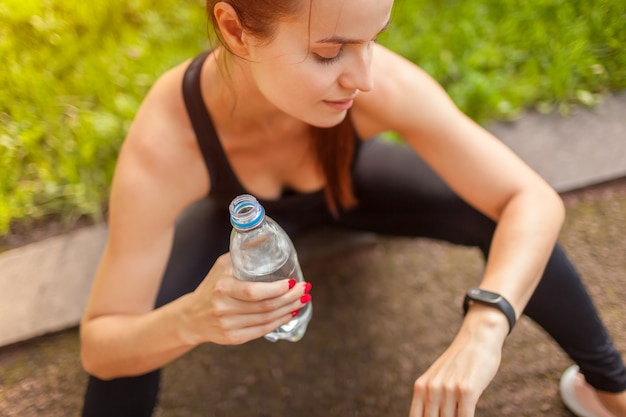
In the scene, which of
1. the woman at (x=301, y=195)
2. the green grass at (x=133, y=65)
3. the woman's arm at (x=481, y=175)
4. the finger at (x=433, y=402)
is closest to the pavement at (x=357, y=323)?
the green grass at (x=133, y=65)

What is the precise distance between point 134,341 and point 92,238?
948 mm

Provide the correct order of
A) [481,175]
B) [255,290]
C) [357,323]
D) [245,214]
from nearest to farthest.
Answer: [245,214] < [255,290] < [481,175] < [357,323]

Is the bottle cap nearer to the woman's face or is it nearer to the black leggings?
the woman's face

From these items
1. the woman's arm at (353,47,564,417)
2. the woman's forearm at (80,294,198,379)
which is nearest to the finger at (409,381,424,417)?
the woman's arm at (353,47,564,417)

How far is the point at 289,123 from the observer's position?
1647mm

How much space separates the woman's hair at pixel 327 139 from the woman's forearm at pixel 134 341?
572mm

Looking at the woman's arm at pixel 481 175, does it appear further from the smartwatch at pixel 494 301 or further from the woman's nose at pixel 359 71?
the woman's nose at pixel 359 71

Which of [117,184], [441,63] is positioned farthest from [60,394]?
[441,63]

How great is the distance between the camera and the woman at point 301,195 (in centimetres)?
118

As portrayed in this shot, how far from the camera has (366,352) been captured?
6.48 ft

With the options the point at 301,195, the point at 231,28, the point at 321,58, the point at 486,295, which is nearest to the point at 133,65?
the point at 301,195

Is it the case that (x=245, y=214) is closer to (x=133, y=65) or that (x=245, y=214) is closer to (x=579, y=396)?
(x=579, y=396)

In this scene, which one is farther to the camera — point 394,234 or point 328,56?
point 394,234

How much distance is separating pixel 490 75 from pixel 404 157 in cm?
97
